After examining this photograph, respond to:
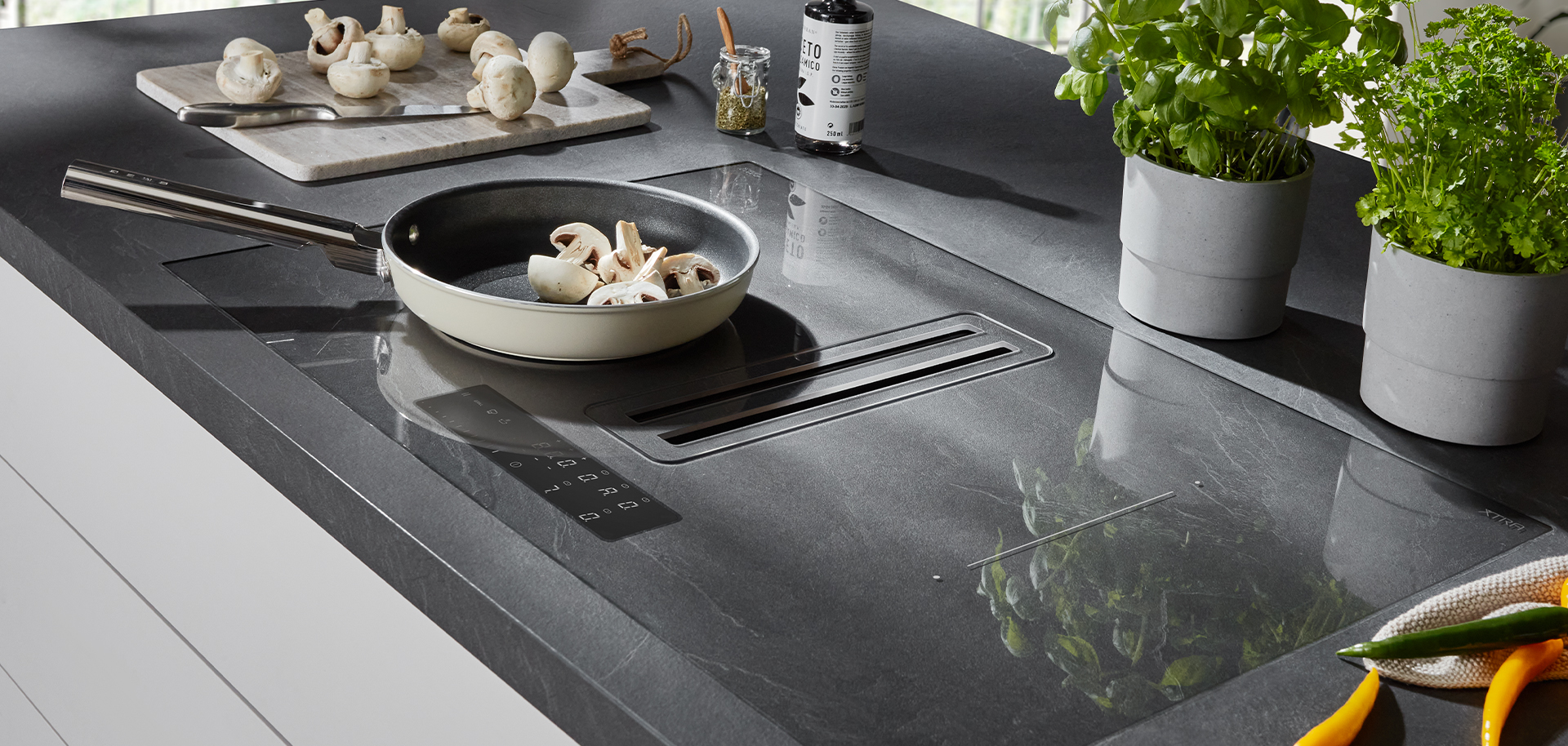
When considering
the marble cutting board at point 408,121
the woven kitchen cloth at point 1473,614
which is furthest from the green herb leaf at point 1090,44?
the marble cutting board at point 408,121

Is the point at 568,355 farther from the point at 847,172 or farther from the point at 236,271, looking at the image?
the point at 847,172

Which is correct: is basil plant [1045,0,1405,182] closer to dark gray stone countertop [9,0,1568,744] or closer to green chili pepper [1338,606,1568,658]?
dark gray stone countertop [9,0,1568,744]

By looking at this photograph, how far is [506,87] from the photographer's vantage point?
1.39 meters

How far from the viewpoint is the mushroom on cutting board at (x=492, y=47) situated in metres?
1.54

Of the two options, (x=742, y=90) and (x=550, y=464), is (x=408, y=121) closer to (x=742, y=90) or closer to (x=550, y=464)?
(x=742, y=90)

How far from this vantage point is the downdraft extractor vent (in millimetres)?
906

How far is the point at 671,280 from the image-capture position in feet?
3.28

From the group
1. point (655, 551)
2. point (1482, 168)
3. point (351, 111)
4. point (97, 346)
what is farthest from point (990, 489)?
point (351, 111)

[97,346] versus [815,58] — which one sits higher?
[815,58]

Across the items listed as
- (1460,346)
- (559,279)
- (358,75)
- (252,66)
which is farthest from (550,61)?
(1460,346)

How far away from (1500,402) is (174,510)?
0.99 m

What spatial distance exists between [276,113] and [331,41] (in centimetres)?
17

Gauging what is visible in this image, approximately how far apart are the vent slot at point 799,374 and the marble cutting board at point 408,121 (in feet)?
1.79

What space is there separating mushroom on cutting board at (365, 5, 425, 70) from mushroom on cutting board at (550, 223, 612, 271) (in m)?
0.59
